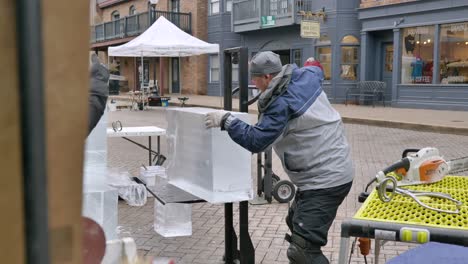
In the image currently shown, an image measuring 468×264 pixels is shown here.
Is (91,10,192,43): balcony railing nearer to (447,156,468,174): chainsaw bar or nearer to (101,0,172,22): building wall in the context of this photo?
(101,0,172,22): building wall

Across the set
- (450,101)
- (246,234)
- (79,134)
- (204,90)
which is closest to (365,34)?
(450,101)

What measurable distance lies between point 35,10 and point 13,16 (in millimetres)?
29

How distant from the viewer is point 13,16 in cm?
68

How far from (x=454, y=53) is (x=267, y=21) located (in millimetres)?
8976

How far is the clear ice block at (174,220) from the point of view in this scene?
16.5 feet

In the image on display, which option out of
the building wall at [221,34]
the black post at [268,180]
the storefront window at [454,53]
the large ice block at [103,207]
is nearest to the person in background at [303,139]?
the large ice block at [103,207]

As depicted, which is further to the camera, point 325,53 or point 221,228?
point 325,53

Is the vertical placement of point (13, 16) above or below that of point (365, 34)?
below

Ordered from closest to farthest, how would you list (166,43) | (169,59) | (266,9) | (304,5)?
(166,43)
(304,5)
(266,9)
(169,59)

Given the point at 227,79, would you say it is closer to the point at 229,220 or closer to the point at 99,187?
the point at 229,220

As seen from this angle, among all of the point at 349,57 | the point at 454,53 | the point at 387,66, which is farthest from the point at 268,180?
the point at 349,57

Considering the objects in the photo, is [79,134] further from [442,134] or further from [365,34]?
[365,34]

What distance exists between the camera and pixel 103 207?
10.8 feet

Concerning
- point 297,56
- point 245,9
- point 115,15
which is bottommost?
point 297,56
